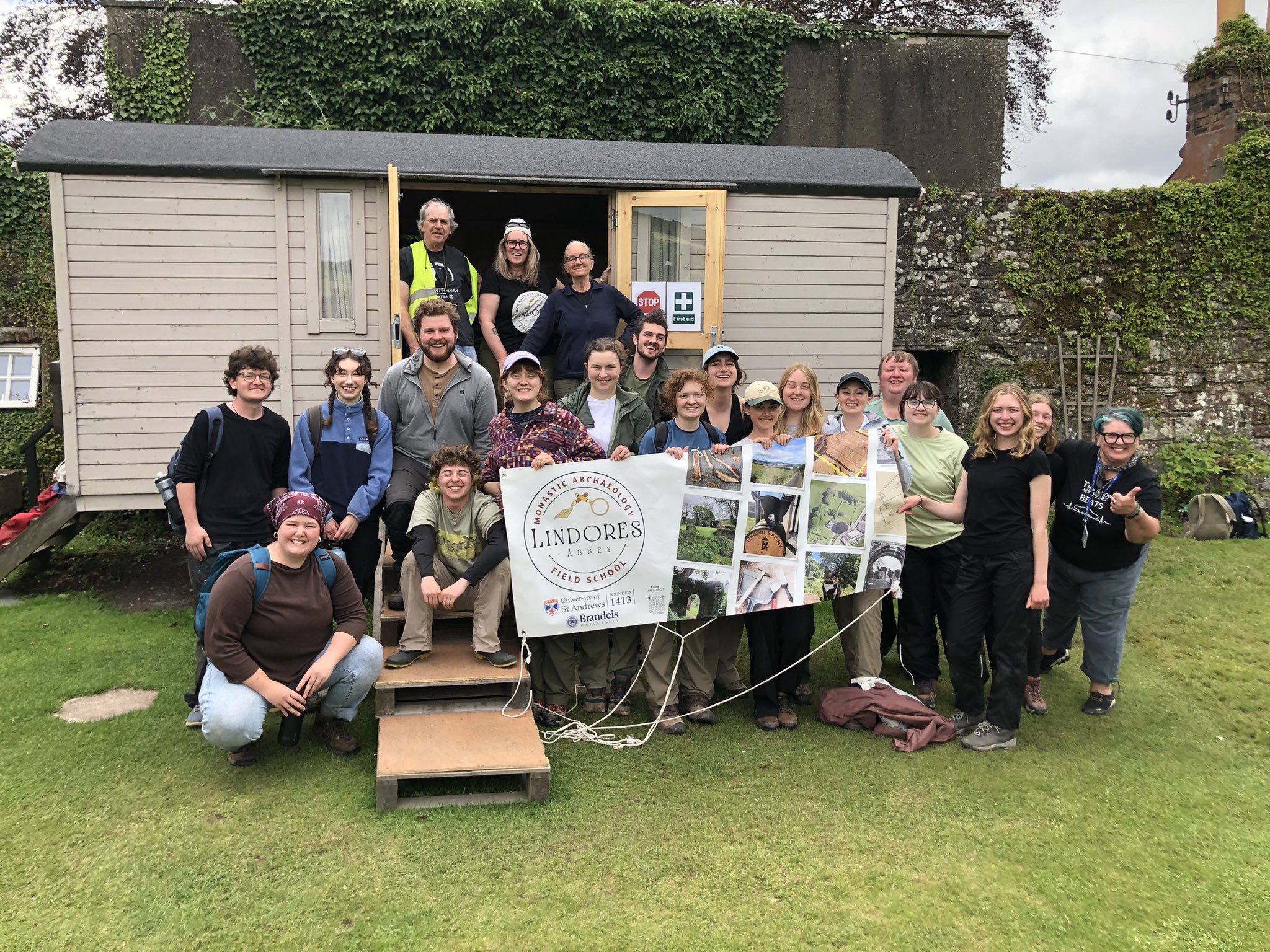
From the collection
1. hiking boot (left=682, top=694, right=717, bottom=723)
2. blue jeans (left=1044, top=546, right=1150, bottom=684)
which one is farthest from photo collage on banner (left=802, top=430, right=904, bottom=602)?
blue jeans (left=1044, top=546, right=1150, bottom=684)

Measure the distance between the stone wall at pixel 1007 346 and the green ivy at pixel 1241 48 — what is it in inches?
148

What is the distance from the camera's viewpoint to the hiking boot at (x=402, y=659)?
4352mm

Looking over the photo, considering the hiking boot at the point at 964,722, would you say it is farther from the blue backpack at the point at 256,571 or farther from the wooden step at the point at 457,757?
the blue backpack at the point at 256,571

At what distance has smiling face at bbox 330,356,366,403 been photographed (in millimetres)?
4500

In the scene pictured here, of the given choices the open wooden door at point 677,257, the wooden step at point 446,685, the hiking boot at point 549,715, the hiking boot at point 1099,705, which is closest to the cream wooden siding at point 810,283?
the open wooden door at point 677,257

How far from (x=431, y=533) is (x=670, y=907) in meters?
2.14

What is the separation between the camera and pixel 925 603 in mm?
4922

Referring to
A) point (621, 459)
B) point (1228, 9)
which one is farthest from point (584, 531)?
point (1228, 9)

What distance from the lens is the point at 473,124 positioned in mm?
12203

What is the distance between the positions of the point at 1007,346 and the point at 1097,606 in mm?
6508

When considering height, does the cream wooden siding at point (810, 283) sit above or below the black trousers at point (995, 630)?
above

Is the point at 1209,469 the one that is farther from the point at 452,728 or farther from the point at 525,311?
the point at 452,728

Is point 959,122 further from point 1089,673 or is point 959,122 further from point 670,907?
point 670,907

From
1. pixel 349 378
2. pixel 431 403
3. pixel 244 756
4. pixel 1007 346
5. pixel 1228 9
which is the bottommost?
pixel 244 756
